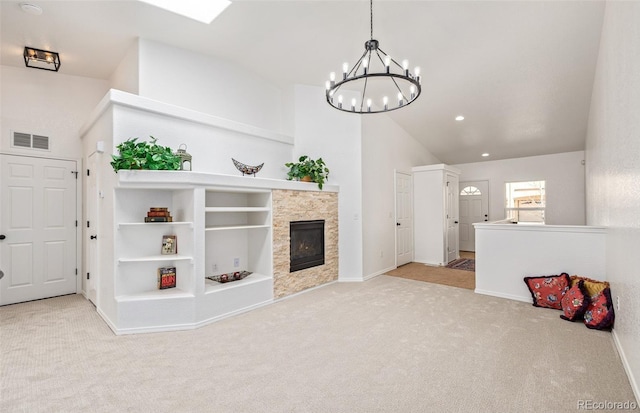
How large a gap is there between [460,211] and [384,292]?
5683 millimetres

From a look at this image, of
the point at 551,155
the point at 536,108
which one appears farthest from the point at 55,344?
the point at 551,155

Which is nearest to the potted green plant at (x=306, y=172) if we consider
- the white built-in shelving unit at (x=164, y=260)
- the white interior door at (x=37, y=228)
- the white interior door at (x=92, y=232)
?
the white built-in shelving unit at (x=164, y=260)

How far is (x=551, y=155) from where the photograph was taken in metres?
7.61

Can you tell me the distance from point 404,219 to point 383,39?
3899 millimetres

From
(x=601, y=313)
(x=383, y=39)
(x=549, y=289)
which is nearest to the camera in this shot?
(x=601, y=313)

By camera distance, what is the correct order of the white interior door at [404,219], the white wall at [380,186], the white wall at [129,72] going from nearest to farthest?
the white wall at [129,72]
the white wall at [380,186]
the white interior door at [404,219]

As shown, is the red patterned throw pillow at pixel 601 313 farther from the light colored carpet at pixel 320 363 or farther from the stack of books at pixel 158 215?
the stack of books at pixel 158 215

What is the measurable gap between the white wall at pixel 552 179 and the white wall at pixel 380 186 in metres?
3.42

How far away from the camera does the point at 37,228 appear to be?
14.1 ft

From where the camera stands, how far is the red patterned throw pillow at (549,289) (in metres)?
3.67

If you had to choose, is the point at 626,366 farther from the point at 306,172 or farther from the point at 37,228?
the point at 37,228

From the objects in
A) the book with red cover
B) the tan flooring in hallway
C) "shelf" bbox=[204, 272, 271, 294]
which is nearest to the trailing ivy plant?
the book with red cover

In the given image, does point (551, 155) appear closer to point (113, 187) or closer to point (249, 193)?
point (249, 193)

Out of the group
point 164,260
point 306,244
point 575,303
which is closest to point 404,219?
point 306,244
